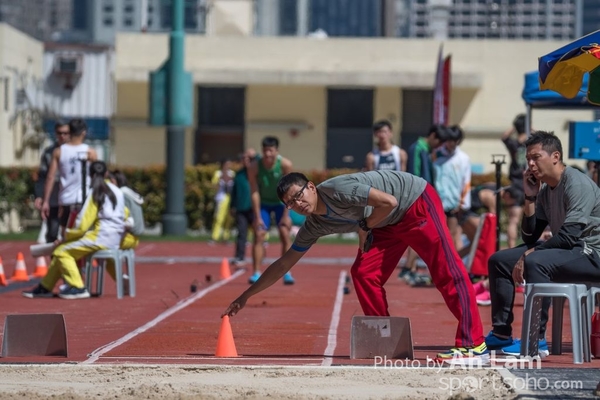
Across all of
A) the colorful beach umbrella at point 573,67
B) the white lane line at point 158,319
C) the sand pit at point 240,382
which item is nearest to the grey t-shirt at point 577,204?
the sand pit at point 240,382

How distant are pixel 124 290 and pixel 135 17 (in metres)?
64.1

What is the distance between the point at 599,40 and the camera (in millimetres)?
10758

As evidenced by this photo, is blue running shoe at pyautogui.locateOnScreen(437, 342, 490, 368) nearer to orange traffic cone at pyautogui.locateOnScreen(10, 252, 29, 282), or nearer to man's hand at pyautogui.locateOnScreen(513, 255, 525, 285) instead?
man's hand at pyautogui.locateOnScreen(513, 255, 525, 285)

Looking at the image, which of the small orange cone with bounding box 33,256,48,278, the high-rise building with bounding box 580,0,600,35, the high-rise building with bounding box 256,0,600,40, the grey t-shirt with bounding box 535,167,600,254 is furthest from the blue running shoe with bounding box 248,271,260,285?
the high-rise building with bounding box 580,0,600,35

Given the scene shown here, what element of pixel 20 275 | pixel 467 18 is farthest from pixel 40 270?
pixel 467 18

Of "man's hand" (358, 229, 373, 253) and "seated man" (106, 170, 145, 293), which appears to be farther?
"seated man" (106, 170, 145, 293)

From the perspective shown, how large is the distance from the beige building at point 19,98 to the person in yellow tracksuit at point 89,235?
71.2 feet

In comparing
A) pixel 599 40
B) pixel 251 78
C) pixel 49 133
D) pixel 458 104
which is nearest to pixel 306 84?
pixel 251 78

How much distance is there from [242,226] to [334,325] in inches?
289

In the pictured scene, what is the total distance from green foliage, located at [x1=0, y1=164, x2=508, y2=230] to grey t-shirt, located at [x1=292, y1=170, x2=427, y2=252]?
19.9m

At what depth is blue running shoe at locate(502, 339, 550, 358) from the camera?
9.73m

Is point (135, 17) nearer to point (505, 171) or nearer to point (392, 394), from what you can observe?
point (505, 171)

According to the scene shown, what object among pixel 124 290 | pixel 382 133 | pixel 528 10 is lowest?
pixel 124 290

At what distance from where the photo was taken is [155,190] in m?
30.0
